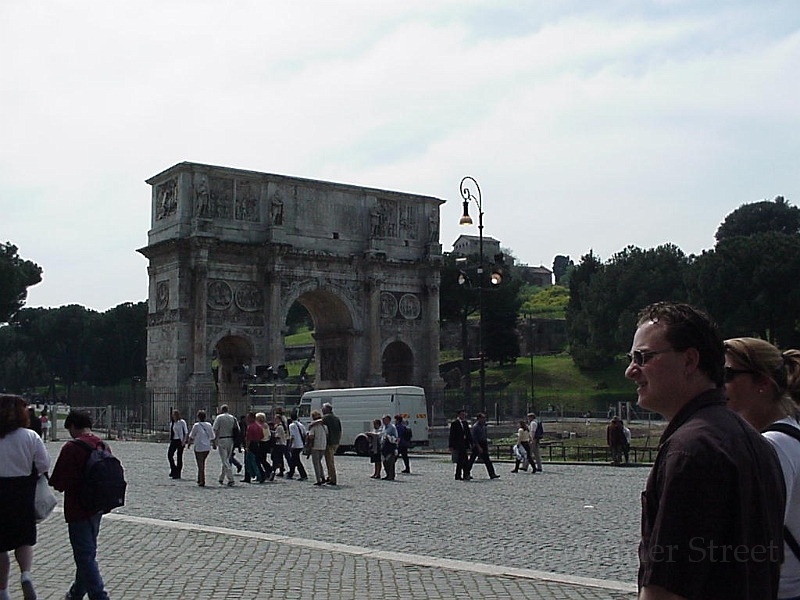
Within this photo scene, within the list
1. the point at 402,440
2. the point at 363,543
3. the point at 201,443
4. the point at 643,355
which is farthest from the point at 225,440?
the point at 643,355

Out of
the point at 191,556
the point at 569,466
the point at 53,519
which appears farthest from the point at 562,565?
the point at 569,466

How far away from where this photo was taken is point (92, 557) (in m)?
7.05

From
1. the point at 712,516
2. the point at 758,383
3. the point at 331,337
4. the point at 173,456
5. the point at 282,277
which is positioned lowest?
the point at 173,456

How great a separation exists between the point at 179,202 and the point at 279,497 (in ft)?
92.2

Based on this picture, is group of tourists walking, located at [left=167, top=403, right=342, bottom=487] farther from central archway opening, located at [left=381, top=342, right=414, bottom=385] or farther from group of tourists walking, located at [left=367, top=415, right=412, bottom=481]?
central archway opening, located at [left=381, top=342, right=414, bottom=385]

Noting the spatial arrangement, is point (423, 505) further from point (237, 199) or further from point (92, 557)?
point (237, 199)

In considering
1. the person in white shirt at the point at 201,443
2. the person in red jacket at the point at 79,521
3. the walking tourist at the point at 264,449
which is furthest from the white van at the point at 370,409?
the person in red jacket at the point at 79,521

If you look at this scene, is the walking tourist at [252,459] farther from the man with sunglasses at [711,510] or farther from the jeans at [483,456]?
the man with sunglasses at [711,510]

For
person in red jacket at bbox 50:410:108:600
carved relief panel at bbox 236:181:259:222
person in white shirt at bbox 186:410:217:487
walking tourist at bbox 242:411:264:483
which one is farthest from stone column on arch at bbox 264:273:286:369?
person in red jacket at bbox 50:410:108:600

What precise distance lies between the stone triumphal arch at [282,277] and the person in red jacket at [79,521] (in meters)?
35.0

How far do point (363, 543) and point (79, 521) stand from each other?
4.08 metres

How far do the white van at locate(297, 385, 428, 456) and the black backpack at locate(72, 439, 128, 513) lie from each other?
82.9ft

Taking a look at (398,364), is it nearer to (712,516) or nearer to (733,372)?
(733,372)

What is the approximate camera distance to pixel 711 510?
2.59 metres
